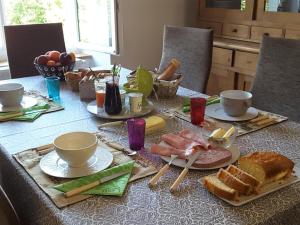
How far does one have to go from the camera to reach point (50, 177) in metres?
0.93

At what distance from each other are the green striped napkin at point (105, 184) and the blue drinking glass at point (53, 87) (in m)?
0.78

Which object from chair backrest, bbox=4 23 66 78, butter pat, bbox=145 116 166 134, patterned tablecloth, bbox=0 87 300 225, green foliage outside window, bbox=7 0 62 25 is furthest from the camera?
green foliage outside window, bbox=7 0 62 25

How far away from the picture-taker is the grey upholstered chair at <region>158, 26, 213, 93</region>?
1989 mm

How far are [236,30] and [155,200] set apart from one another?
7.88ft

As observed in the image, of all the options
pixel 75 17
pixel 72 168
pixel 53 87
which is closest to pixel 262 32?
pixel 75 17

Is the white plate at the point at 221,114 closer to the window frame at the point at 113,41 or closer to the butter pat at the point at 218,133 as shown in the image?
the butter pat at the point at 218,133

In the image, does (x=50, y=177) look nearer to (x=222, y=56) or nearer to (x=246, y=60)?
(x=246, y=60)

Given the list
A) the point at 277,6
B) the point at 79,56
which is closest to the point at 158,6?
the point at 79,56

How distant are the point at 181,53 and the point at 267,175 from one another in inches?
53.8

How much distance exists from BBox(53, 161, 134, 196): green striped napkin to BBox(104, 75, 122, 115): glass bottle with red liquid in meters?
0.46

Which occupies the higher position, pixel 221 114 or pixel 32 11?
pixel 32 11

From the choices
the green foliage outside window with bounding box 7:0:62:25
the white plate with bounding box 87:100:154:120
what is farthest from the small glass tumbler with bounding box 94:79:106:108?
the green foliage outside window with bounding box 7:0:62:25

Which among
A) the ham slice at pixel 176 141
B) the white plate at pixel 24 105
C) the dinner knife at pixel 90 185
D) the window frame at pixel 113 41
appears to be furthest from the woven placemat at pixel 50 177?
the window frame at pixel 113 41

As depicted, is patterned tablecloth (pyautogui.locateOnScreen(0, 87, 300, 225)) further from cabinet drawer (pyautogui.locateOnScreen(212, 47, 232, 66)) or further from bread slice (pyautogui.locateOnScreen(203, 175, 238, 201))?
cabinet drawer (pyautogui.locateOnScreen(212, 47, 232, 66))
